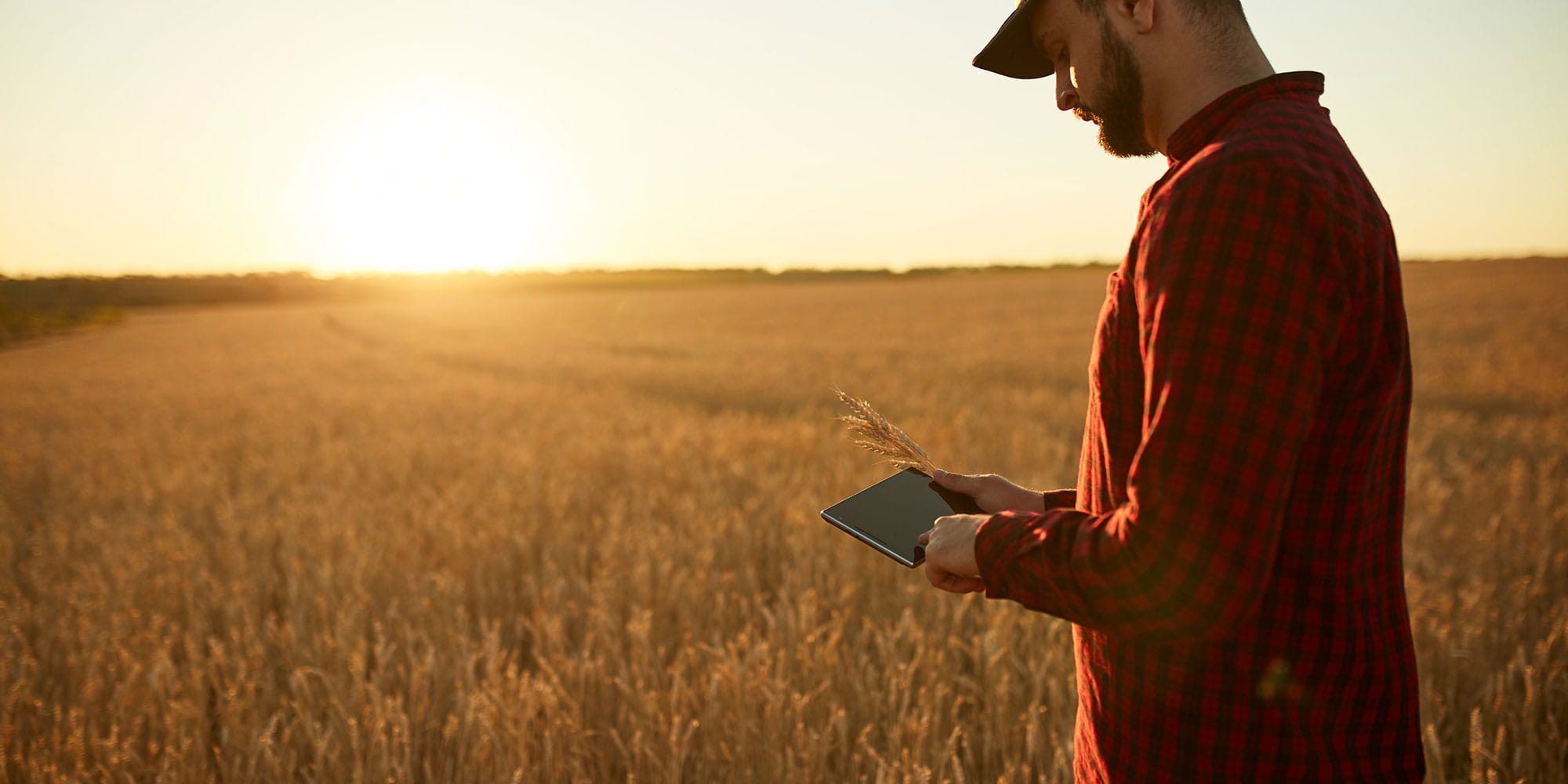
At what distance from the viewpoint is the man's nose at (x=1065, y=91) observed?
1288 mm

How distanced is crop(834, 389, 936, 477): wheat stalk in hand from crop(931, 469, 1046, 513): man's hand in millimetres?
49

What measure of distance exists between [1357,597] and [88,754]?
3710 mm

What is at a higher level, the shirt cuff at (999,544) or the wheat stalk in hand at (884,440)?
the wheat stalk in hand at (884,440)

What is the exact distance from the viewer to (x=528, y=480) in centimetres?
568

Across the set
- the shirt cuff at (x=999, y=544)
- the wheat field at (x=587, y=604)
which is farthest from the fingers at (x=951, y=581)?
the wheat field at (x=587, y=604)

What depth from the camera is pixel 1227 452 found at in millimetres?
882

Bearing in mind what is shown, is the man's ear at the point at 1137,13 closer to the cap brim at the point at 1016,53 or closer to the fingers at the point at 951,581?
the cap brim at the point at 1016,53

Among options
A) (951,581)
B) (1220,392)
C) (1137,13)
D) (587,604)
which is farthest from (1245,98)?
(587,604)

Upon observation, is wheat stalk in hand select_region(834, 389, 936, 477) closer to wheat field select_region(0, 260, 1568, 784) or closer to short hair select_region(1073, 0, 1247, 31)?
short hair select_region(1073, 0, 1247, 31)

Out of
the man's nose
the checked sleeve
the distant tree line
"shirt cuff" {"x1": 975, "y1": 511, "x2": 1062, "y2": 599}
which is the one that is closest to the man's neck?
the man's nose

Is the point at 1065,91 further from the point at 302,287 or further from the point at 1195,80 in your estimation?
the point at 302,287

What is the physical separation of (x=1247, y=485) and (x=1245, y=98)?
58cm

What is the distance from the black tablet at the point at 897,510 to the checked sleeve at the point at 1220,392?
1.63 feet

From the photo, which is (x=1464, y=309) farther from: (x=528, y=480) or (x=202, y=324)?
(x=202, y=324)
